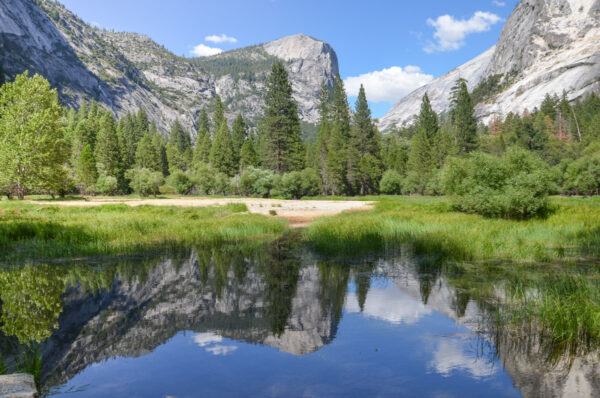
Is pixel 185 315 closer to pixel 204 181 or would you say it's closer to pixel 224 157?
pixel 204 181

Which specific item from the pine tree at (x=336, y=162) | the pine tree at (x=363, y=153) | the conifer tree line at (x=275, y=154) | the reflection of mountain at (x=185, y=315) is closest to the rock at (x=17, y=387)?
the reflection of mountain at (x=185, y=315)

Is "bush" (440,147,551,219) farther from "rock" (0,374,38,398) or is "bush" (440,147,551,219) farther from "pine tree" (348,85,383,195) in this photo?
"pine tree" (348,85,383,195)

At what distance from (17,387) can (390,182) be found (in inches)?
3072

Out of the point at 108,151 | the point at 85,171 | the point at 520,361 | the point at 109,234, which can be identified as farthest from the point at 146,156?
the point at 520,361

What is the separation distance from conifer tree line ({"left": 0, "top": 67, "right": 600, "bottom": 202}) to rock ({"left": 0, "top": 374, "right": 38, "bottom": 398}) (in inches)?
1639

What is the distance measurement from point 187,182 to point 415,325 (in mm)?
73430

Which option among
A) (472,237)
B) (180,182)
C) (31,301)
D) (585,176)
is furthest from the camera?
(180,182)

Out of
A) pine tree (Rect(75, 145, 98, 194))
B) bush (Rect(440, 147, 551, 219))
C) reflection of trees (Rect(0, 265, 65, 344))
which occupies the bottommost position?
reflection of trees (Rect(0, 265, 65, 344))

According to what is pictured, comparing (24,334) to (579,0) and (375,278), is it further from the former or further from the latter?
(579,0)

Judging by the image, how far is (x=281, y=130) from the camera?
74.9 metres

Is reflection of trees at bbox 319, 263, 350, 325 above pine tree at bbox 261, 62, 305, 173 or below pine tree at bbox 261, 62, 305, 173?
below

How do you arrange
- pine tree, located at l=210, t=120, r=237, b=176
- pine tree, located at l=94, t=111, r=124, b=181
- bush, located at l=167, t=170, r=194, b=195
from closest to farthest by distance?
bush, located at l=167, t=170, r=194, b=195 < pine tree, located at l=94, t=111, r=124, b=181 < pine tree, located at l=210, t=120, r=237, b=176

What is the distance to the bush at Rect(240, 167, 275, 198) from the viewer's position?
64.2 m

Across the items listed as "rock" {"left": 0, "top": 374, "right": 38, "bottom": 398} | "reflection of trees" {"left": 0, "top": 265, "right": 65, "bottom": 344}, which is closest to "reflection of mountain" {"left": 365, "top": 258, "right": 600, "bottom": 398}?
"rock" {"left": 0, "top": 374, "right": 38, "bottom": 398}
